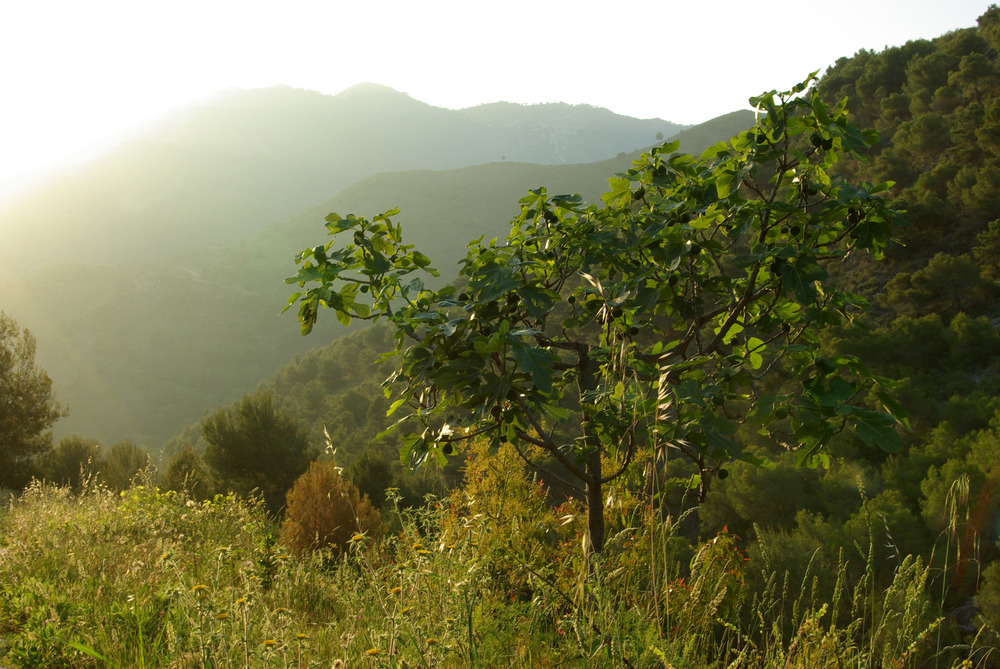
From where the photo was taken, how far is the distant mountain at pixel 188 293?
64.1m

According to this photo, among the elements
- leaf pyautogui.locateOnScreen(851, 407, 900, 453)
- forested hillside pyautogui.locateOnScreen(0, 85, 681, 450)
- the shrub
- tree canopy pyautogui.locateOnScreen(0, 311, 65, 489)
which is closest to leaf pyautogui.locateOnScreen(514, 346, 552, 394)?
leaf pyautogui.locateOnScreen(851, 407, 900, 453)

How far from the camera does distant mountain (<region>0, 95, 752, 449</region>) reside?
6412cm

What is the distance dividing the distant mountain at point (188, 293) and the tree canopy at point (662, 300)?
4777cm

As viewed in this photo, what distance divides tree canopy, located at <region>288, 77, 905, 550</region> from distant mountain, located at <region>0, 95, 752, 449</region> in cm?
4777

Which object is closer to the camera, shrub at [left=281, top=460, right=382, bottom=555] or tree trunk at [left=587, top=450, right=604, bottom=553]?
tree trunk at [left=587, top=450, right=604, bottom=553]

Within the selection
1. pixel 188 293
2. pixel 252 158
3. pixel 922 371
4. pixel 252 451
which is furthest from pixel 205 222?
pixel 922 371

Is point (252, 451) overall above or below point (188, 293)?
below

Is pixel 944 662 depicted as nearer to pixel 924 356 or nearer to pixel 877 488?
pixel 877 488

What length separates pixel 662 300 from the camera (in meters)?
2.39

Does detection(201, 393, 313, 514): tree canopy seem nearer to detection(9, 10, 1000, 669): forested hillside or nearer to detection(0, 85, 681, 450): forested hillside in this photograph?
detection(9, 10, 1000, 669): forested hillside

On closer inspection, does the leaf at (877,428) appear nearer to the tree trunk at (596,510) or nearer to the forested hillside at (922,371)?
the forested hillside at (922,371)

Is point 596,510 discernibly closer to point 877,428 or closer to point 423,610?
point 423,610

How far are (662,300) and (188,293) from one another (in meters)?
84.8

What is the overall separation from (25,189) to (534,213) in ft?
482
